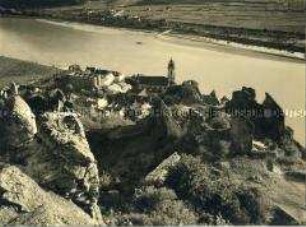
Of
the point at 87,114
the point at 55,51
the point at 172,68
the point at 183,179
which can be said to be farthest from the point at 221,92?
the point at 55,51

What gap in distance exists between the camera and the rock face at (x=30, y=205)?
322 inches

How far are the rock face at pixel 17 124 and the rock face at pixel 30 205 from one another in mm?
947

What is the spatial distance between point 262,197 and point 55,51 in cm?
1630

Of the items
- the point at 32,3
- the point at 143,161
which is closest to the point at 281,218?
the point at 143,161

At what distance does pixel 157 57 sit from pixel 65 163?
516 inches

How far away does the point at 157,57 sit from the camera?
22000 mm

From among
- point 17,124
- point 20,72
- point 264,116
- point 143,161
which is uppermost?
point 17,124

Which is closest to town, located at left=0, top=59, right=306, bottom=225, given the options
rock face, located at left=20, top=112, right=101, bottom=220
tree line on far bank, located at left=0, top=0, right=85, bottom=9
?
rock face, located at left=20, top=112, right=101, bottom=220

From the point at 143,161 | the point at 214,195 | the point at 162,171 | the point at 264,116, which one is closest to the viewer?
the point at 214,195

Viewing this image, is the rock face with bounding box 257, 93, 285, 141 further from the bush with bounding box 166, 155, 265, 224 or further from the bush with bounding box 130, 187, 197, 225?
the bush with bounding box 130, 187, 197, 225

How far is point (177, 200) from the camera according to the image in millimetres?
9289

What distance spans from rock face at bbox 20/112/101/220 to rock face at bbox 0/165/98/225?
0.18 m

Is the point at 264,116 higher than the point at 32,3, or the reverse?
the point at 32,3

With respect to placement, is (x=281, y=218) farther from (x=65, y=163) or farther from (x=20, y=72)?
(x=20, y=72)
